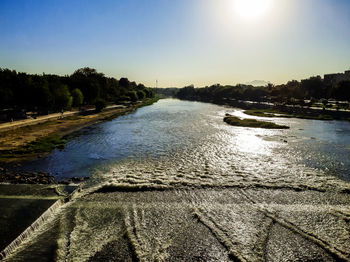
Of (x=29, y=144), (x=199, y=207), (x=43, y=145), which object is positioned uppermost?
(x=29, y=144)

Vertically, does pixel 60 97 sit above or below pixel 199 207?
above

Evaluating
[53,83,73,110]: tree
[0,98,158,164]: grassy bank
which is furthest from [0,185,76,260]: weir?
[53,83,73,110]: tree

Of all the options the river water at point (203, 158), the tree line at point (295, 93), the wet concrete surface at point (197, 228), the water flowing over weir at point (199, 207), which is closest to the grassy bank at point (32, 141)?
the river water at point (203, 158)

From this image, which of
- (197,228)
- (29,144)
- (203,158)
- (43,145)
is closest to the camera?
(197,228)

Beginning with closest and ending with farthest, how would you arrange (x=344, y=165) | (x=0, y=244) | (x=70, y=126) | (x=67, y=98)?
(x=0, y=244) → (x=344, y=165) → (x=70, y=126) → (x=67, y=98)

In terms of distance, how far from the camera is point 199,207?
17734 mm

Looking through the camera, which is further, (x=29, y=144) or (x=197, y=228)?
(x=29, y=144)

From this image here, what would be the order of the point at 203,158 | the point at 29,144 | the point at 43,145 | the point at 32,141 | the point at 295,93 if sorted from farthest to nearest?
the point at 295,93
the point at 32,141
the point at 43,145
the point at 29,144
the point at 203,158

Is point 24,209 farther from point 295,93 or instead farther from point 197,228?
point 295,93

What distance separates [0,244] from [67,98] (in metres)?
60.5

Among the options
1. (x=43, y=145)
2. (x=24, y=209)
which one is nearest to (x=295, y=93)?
(x=43, y=145)

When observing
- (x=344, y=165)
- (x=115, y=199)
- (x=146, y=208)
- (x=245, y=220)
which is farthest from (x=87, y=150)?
(x=344, y=165)

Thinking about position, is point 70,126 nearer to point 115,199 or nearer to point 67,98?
point 67,98

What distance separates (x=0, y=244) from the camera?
12.6m
